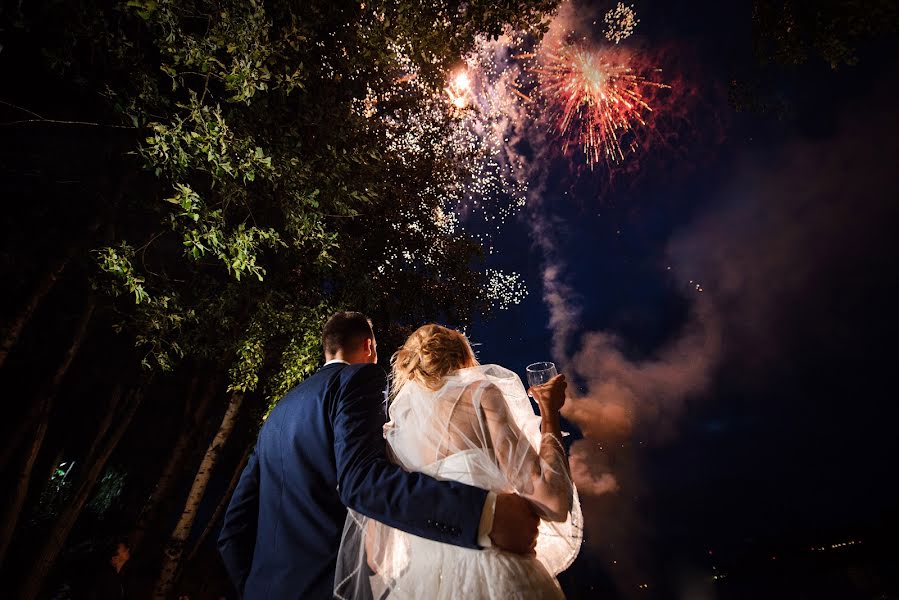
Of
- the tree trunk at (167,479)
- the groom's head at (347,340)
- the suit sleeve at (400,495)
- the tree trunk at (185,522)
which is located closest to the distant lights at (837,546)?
the tree trunk at (185,522)

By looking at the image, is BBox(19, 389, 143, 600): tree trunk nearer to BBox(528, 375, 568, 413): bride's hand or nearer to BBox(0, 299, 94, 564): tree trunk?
BBox(0, 299, 94, 564): tree trunk

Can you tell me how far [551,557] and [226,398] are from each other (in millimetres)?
13716

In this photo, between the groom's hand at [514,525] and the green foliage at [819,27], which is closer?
the groom's hand at [514,525]

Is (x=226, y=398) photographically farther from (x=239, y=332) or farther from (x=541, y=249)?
(x=541, y=249)

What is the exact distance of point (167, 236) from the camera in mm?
9500

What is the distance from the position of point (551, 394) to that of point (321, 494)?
1.30 metres

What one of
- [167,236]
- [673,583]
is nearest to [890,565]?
[673,583]

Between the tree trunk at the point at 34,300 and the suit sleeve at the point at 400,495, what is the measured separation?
6.84 meters

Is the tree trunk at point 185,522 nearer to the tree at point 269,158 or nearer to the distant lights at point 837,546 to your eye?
the tree at point 269,158

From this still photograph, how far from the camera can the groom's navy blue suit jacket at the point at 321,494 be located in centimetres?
129

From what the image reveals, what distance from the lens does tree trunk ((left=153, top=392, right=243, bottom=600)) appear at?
629cm

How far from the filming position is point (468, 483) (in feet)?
5.92

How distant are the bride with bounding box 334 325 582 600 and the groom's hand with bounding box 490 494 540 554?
0.06 m

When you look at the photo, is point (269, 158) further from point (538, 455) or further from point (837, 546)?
point (837, 546)
